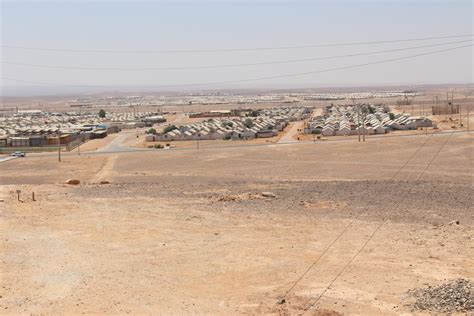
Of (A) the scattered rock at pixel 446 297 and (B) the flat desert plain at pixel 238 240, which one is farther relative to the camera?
(B) the flat desert plain at pixel 238 240

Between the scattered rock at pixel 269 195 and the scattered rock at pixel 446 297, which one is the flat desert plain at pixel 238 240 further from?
the scattered rock at pixel 446 297

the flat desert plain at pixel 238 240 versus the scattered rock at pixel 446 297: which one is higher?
the scattered rock at pixel 446 297

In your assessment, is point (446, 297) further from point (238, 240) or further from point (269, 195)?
point (269, 195)

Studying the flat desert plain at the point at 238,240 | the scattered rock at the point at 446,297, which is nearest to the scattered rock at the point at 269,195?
the flat desert plain at the point at 238,240

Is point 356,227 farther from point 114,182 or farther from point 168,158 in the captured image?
point 168,158

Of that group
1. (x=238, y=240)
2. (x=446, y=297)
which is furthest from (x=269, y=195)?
(x=446, y=297)
